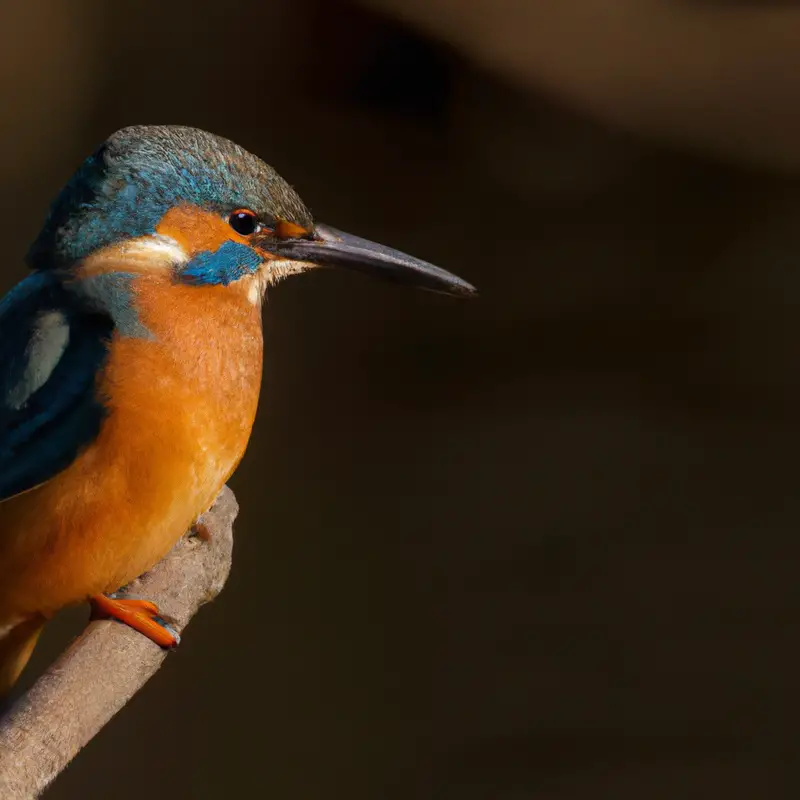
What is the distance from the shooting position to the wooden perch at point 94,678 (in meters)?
0.99

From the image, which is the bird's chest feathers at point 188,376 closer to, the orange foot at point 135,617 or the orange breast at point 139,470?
the orange breast at point 139,470

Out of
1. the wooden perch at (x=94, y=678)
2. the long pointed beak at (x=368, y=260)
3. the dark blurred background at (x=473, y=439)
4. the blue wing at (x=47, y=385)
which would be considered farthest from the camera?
the dark blurred background at (x=473, y=439)

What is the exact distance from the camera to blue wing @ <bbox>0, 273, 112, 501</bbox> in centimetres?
109

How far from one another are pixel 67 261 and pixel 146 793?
1.64 meters

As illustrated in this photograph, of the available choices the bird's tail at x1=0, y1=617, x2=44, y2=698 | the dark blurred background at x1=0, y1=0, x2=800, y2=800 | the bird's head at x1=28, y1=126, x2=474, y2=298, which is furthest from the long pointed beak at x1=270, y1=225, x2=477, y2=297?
the dark blurred background at x1=0, y1=0, x2=800, y2=800

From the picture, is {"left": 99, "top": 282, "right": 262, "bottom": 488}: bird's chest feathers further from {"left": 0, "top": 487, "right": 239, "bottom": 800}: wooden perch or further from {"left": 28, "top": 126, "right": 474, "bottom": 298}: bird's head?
{"left": 0, "top": 487, "right": 239, "bottom": 800}: wooden perch

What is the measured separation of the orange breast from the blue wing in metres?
0.02

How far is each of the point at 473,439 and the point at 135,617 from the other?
132 cm

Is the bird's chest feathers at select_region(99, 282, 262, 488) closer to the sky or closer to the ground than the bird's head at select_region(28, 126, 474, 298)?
closer to the ground

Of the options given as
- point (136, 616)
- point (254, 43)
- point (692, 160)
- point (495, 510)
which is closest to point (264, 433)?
point (495, 510)

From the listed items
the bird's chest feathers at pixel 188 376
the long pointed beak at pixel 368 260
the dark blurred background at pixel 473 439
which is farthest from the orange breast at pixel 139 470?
the dark blurred background at pixel 473 439

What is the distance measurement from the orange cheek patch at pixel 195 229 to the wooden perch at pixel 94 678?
12.8 inches

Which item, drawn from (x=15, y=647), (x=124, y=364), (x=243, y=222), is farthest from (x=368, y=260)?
(x=15, y=647)

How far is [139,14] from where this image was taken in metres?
2.22
